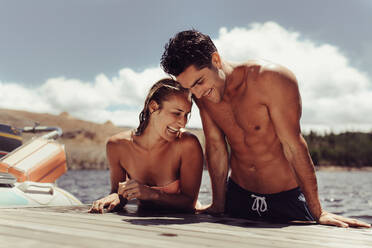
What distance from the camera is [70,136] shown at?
7225 cm

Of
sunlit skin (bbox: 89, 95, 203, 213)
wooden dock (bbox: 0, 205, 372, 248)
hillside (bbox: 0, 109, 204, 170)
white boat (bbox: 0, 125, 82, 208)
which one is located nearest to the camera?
wooden dock (bbox: 0, 205, 372, 248)

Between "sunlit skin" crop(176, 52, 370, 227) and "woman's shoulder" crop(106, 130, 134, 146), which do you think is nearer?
"sunlit skin" crop(176, 52, 370, 227)

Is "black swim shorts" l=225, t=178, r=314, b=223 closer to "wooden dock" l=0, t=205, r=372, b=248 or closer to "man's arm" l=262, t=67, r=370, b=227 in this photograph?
"man's arm" l=262, t=67, r=370, b=227

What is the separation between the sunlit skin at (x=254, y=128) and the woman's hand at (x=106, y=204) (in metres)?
0.78

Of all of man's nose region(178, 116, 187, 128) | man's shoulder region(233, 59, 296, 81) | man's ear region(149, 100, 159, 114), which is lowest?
man's nose region(178, 116, 187, 128)

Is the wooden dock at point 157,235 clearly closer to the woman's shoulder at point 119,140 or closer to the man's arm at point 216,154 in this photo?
the man's arm at point 216,154

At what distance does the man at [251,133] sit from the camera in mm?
2582

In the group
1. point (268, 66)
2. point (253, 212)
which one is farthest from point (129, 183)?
point (268, 66)

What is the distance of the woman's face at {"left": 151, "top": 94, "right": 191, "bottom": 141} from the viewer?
283 centimetres

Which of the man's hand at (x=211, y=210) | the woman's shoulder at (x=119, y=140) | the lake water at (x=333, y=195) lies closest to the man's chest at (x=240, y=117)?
the man's hand at (x=211, y=210)

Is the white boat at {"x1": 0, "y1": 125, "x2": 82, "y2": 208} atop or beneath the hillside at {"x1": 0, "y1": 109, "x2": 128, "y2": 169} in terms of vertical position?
beneath

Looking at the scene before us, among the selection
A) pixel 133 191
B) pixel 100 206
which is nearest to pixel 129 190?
pixel 133 191

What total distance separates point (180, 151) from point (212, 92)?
0.64 metres

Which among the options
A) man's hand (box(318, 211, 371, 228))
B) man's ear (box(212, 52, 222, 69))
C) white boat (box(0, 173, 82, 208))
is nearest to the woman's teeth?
man's ear (box(212, 52, 222, 69))
